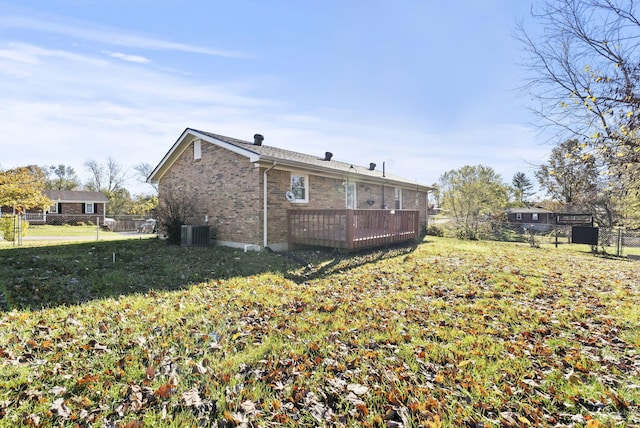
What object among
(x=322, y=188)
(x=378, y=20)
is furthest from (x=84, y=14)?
(x=322, y=188)

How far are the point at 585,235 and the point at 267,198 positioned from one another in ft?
53.1

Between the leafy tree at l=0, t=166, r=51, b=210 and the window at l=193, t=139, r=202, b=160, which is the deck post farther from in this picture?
the leafy tree at l=0, t=166, r=51, b=210

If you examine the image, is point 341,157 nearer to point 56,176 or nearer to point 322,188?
point 322,188

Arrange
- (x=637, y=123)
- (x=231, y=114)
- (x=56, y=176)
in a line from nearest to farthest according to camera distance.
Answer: (x=637, y=123), (x=231, y=114), (x=56, y=176)

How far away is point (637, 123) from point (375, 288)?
16.4ft

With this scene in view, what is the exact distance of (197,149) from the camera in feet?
42.3

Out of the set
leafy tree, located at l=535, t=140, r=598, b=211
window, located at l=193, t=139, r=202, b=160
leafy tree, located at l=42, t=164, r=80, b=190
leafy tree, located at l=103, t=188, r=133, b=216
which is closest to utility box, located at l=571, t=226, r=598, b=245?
leafy tree, located at l=535, t=140, r=598, b=211

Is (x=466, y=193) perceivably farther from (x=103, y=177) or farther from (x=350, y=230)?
(x=103, y=177)

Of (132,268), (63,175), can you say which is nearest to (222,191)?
(132,268)

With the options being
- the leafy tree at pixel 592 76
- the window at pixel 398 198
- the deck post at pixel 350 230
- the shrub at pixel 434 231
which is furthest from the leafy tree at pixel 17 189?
the shrub at pixel 434 231

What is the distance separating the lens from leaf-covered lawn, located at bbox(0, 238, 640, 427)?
8.16 feet

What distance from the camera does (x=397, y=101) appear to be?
46.5 feet

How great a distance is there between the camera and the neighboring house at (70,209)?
29.8m

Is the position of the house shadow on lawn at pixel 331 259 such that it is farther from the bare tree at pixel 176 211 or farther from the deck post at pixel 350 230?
the bare tree at pixel 176 211
